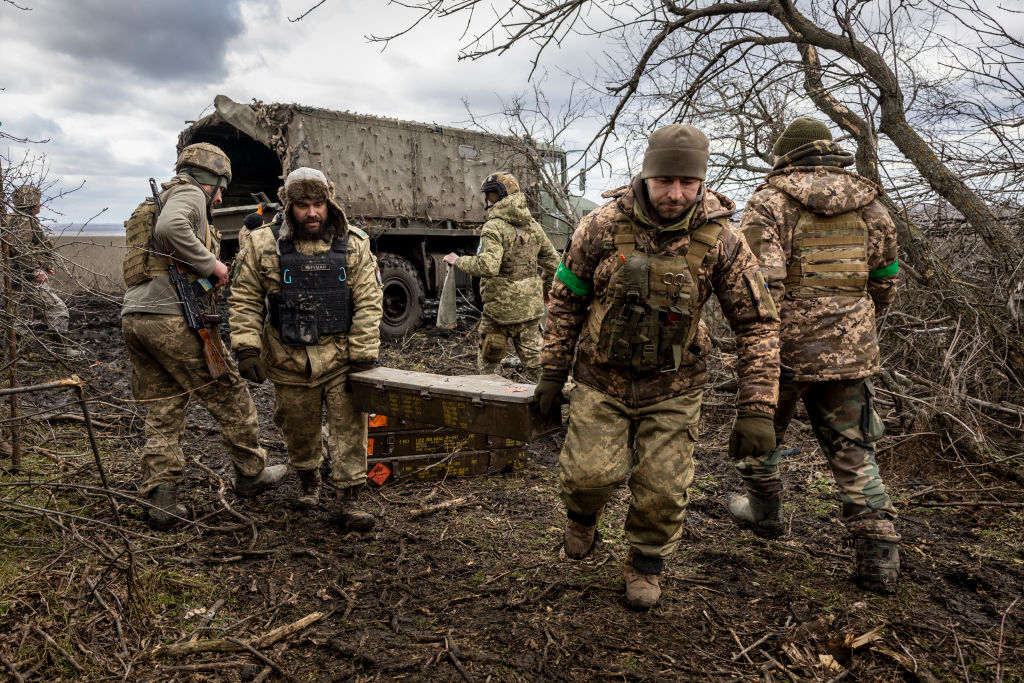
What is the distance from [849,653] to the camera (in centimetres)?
256

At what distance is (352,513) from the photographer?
3824 mm

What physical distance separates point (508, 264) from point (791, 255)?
312cm

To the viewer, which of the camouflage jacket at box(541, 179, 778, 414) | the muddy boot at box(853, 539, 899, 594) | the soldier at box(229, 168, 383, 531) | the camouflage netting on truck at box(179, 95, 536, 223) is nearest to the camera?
the camouflage jacket at box(541, 179, 778, 414)

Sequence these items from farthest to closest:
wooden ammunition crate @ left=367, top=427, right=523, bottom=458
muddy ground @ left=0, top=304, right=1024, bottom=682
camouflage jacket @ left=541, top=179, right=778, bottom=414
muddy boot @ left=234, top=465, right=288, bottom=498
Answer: wooden ammunition crate @ left=367, top=427, right=523, bottom=458 → muddy boot @ left=234, top=465, right=288, bottom=498 → camouflage jacket @ left=541, top=179, right=778, bottom=414 → muddy ground @ left=0, top=304, right=1024, bottom=682

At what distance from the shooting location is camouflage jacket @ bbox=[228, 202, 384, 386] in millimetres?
3752

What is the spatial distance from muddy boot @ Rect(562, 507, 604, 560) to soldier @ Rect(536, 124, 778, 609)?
0.07 m

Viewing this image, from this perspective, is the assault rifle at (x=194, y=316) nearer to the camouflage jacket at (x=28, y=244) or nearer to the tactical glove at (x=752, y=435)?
the camouflage jacket at (x=28, y=244)

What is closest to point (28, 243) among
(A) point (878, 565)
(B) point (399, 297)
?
(A) point (878, 565)

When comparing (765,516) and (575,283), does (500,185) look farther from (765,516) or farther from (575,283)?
(765,516)

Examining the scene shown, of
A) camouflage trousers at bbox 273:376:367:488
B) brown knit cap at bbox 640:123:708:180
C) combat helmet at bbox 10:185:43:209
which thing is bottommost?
camouflage trousers at bbox 273:376:367:488

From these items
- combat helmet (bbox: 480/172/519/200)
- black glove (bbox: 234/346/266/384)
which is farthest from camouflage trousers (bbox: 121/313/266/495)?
combat helmet (bbox: 480/172/519/200)

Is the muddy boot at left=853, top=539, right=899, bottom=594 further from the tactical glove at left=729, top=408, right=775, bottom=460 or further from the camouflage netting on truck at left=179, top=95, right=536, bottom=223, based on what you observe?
the camouflage netting on truck at left=179, top=95, right=536, bottom=223

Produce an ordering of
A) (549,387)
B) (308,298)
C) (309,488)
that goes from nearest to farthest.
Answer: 1. (549,387)
2. (308,298)
3. (309,488)

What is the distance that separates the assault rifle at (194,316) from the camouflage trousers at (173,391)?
55 mm
